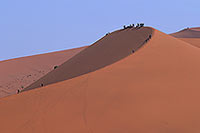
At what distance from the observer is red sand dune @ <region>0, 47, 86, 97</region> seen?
39.8 metres

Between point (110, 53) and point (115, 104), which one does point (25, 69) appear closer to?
point (110, 53)

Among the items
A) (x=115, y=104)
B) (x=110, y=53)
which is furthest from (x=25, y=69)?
(x=115, y=104)

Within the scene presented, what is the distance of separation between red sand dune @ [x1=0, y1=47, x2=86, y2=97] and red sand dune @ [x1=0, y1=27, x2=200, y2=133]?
2489cm

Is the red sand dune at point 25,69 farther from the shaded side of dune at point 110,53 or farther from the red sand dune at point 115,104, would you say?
the red sand dune at point 115,104

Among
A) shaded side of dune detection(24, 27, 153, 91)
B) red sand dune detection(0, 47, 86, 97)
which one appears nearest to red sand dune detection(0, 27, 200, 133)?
shaded side of dune detection(24, 27, 153, 91)

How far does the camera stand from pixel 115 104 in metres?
9.69

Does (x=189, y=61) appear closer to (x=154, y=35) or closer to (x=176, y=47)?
(x=176, y=47)

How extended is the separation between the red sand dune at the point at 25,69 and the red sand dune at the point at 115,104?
2489cm

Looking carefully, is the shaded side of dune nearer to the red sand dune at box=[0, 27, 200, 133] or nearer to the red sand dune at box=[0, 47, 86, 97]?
the red sand dune at box=[0, 27, 200, 133]

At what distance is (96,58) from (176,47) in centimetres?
668

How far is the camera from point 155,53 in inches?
584

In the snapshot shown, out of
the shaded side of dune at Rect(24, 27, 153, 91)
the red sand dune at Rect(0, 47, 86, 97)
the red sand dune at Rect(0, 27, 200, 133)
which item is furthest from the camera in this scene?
the red sand dune at Rect(0, 47, 86, 97)

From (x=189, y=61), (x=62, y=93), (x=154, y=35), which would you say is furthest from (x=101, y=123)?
(x=154, y=35)

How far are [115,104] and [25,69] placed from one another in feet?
136
